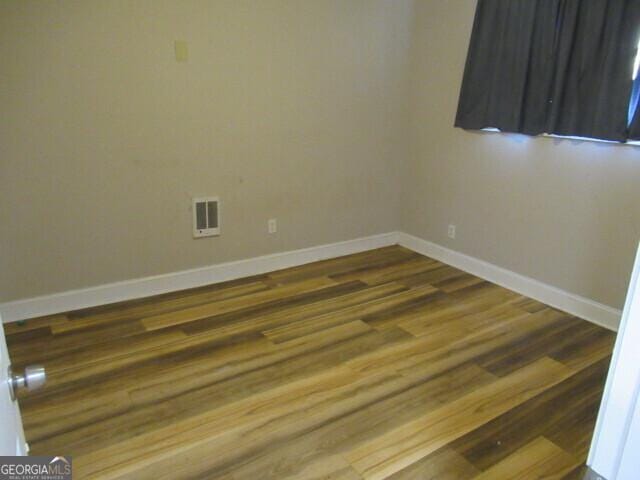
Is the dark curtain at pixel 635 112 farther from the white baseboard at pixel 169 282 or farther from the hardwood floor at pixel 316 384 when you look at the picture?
the white baseboard at pixel 169 282

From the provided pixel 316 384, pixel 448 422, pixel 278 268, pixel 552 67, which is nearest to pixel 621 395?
pixel 448 422

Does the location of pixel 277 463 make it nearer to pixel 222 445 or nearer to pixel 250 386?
pixel 222 445

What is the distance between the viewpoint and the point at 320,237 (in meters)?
3.75

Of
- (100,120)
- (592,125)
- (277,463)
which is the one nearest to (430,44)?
(592,125)

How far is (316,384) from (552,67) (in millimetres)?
2358

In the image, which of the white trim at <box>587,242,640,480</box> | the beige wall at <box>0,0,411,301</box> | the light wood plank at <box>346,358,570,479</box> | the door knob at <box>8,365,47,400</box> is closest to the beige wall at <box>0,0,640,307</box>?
the beige wall at <box>0,0,411,301</box>

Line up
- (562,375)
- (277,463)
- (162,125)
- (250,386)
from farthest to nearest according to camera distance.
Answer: (162,125), (562,375), (250,386), (277,463)

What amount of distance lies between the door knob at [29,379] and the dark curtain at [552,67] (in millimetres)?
2912

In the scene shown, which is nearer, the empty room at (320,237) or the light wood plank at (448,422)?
the light wood plank at (448,422)

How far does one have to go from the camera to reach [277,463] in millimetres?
1748

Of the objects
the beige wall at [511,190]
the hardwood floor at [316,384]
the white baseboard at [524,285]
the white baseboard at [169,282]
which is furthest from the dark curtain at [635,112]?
the white baseboard at [169,282]

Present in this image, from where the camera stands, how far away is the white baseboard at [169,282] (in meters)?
2.73

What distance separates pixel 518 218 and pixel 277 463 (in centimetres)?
239

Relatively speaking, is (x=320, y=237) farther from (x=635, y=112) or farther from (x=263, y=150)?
(x=635, y=112)
